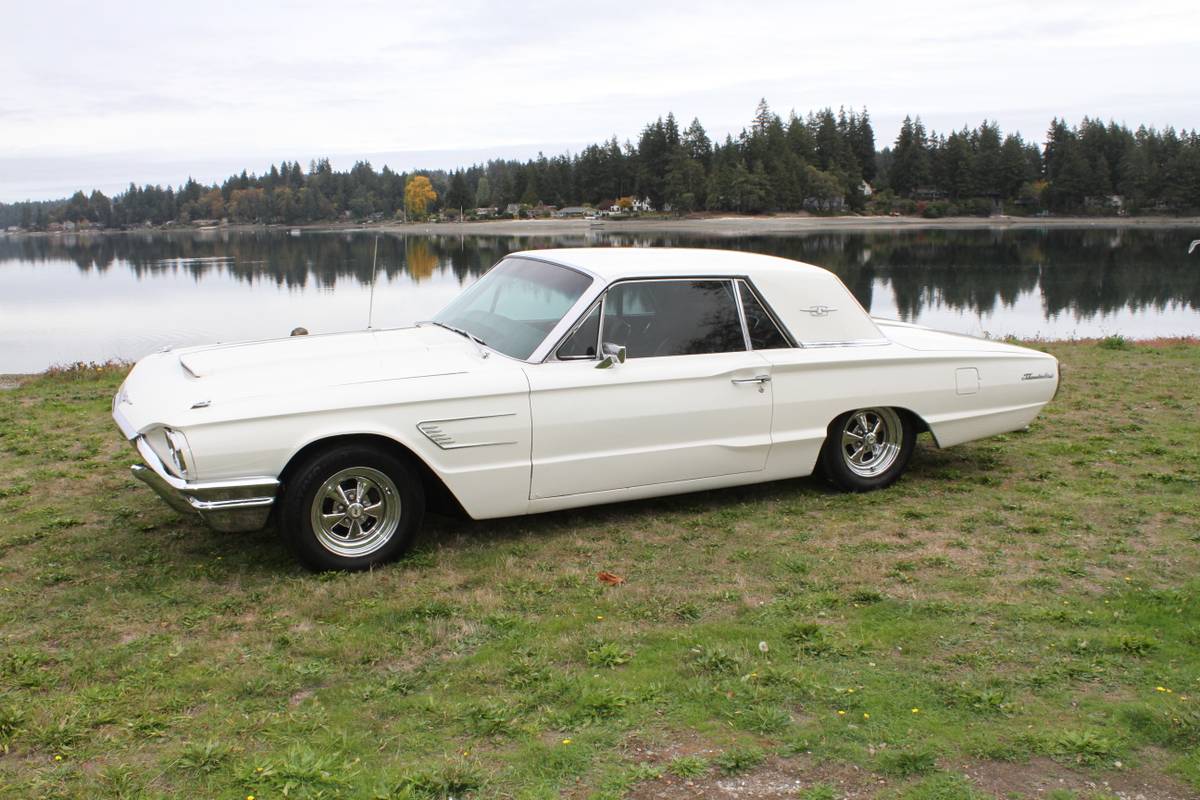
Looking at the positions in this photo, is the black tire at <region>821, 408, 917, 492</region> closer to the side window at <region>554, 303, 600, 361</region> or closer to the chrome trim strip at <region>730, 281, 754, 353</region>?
the chrome trim strip at <region>730, 281, 754, 353</region>

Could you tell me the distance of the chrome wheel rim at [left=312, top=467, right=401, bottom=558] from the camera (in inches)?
194

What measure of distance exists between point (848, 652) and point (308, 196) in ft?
445

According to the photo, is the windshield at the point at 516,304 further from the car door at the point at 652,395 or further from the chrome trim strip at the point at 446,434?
the chrome trim strip at the point at 446,434

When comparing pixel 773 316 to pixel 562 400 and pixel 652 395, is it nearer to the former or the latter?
pixel 652 395

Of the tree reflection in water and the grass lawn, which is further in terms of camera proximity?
the tree reflection in water

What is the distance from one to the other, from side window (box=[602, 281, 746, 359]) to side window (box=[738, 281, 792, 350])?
78 millimetres

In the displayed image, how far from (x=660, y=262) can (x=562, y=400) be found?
4.32 ft

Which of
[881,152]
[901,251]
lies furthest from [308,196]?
[881,152]

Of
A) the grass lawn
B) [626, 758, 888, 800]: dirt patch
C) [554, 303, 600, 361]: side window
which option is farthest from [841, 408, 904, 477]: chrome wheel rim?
[626, 758, 888, 800]: dirt patch

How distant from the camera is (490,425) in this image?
5.19 meters

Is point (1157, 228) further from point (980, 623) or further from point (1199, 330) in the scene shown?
point (980, 623)

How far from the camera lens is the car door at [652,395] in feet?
17.7

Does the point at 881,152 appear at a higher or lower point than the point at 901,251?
higher

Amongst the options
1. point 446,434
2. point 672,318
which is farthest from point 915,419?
point 446,434
